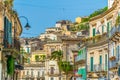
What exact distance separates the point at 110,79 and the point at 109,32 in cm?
471

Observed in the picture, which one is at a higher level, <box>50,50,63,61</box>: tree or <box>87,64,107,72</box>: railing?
<box>50,50,63,61</box>: tree

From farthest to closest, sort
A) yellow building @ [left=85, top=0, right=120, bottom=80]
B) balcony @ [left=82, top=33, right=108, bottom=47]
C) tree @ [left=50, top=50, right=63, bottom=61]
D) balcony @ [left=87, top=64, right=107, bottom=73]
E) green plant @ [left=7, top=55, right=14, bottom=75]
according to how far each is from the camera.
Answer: tree @ [left=50, top=50, right=63, bottom=61] < balcony @ [left=82, top=33, right=108, bottom=47] < balcony @ [left=87, top=64, right=107, bottom=73] < green plant @ [left=7, top=55, right=14, bottom=75] < yellow building @ [left=85, top=0, right=120, bottom=80]

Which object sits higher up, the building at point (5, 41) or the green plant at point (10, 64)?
the building at point (5, 41)

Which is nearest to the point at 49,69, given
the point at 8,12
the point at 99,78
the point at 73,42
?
the point at 73,42

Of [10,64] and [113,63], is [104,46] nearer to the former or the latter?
[113,63]

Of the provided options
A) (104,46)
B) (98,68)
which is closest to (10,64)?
(98,68)

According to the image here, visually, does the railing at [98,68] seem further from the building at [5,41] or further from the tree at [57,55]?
the tree at [57,55]

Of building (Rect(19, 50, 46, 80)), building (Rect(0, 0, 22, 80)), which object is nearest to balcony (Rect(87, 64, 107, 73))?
building (Rect(0, 0, 22, 80))

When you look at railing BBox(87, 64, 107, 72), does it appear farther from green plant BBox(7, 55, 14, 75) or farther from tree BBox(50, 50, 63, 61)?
tree BBox(50, 50, 63, 61)

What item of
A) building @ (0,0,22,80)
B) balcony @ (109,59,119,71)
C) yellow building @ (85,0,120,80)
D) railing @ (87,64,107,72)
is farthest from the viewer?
railing @ (87,64,107,72)

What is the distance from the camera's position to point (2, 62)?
4284cm

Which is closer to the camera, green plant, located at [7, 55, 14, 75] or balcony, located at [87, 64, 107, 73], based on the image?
green plant, located at [7, 55, 14, 75]

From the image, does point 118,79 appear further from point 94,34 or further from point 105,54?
point 94,34

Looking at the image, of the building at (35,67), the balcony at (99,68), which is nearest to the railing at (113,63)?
the balcony at (99,68)
